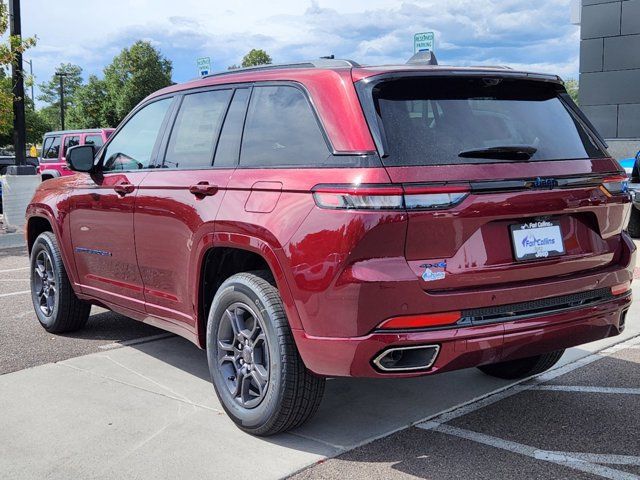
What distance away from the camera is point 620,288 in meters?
3.67

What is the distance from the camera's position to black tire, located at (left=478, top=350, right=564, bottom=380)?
4414 mm

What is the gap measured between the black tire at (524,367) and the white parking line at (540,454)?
0.87m

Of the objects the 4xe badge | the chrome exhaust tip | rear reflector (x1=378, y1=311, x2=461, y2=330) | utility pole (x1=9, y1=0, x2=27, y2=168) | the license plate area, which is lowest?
the chrome exhaust tip

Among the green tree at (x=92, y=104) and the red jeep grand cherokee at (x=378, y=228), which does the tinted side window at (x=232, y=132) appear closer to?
the red jeep grand cherokee at (x=378, y=228)

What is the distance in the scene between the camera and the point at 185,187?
4.00 metres

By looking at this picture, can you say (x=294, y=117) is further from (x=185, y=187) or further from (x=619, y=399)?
(x=619, y=399)

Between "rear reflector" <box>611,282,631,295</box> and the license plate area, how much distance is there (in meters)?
0.47

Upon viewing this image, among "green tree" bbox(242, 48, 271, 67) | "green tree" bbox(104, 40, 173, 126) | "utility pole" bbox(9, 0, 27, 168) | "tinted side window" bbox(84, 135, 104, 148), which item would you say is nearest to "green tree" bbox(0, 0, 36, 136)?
"utility pole" bbox(9, 0, 27, 168)

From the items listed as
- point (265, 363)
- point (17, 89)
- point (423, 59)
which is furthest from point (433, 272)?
point (17, 89)

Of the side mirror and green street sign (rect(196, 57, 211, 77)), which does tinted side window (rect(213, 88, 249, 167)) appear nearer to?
the side mirror

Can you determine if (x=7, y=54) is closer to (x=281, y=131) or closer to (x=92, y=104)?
(x=281, y=131)

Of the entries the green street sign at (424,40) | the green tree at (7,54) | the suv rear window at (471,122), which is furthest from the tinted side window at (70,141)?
the suv rear window at (471,122)

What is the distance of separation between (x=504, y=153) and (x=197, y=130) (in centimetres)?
186

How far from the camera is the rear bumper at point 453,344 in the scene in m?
3.04
